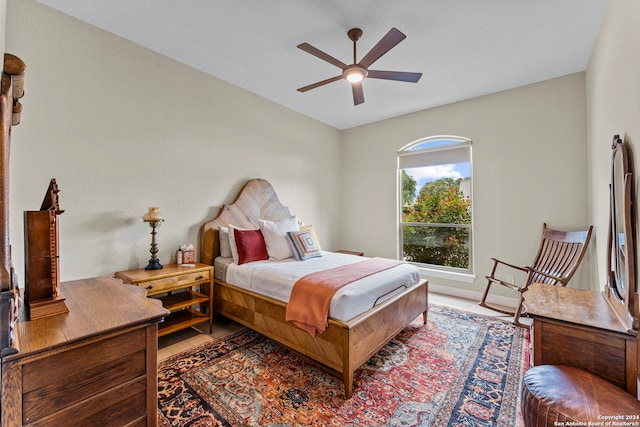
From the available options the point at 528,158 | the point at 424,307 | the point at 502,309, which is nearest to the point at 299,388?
the point at 424,307

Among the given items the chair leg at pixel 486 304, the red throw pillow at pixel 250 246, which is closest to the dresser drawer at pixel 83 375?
the red throw pillow at pixel 250 246

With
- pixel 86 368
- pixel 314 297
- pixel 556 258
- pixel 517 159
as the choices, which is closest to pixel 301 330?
pixel 314 297

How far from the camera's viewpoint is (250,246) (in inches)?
118

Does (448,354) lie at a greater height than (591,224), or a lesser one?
lesser

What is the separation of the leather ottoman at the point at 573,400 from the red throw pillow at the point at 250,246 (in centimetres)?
244

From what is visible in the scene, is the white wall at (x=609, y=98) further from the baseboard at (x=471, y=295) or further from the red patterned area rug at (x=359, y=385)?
the red patterned area rug at (x=359, y=385)

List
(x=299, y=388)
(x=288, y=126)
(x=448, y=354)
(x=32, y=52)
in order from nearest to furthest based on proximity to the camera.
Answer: (x=299, y=388)
(x=32, y=52)
(x=448, y=354)
(x=288, y=126)

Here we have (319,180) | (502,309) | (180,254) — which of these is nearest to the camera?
(180,254)

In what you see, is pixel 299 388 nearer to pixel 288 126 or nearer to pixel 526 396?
pixel 526 396

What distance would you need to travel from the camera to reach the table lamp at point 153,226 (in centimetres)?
251

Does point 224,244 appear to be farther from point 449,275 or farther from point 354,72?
point 449,275

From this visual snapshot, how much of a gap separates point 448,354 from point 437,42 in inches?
111

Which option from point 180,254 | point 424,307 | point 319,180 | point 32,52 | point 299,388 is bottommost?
point 299,388

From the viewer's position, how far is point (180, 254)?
2.81m
